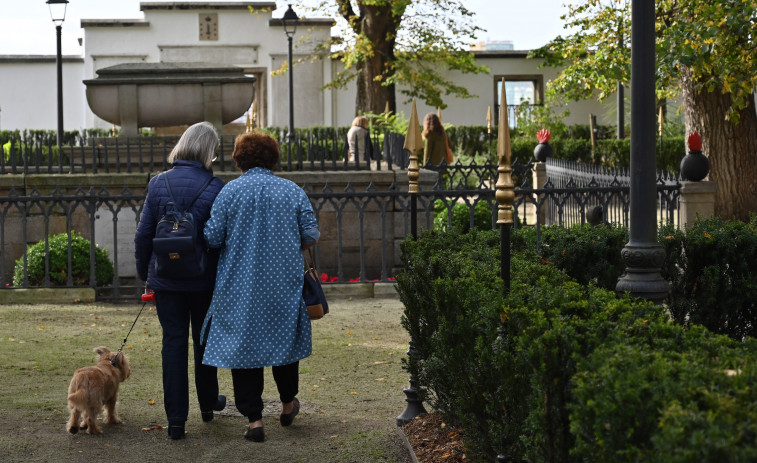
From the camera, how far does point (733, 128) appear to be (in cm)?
1567

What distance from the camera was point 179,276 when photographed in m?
5.47

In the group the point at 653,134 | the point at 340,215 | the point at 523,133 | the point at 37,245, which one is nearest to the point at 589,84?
the point at 340,215

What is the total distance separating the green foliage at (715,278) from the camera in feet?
22.0

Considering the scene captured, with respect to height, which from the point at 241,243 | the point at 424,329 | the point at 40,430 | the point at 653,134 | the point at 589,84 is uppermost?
the point at 589,84

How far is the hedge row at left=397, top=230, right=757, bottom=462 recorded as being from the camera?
2492mm

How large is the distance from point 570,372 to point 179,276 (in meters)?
2.78

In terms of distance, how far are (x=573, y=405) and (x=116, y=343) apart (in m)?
6.35

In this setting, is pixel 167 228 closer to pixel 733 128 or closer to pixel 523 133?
pixel 733 128

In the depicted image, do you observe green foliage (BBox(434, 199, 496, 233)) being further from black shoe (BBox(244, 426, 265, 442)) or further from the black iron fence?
black shoe (BBox(244, 426, 265, 442))

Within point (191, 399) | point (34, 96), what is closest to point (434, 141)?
point (191, 399)

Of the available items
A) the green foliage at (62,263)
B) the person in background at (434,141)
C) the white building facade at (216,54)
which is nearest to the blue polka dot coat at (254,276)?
the green foliage at (62,263)

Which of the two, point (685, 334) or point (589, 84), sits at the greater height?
point (589, 84)

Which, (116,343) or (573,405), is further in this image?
(116,343)

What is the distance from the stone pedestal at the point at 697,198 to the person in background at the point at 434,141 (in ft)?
18.2
